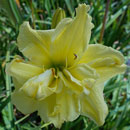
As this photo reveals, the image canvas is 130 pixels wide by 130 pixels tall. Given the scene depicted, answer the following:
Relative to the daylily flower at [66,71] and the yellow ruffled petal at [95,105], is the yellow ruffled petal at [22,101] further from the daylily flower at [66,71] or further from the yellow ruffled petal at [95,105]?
the yellow ruffled petal at [95,105]

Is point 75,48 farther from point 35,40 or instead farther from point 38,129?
point 38,129

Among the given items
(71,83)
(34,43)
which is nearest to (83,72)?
(71,83)

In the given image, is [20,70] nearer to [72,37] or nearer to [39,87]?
[39,87]

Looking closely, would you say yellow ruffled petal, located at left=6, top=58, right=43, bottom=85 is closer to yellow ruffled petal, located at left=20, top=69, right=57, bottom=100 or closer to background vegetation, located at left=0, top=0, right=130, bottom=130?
yellow ruffled petal, located at left=20, top=69, right=57, bottom=100

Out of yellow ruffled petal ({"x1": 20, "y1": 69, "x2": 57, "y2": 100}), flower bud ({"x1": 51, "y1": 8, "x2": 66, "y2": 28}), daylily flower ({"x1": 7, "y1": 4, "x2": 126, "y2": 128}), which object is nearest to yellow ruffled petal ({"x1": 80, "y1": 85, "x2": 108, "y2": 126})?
daylily flower ({"x1": 7, "y1": 4, "x2": 126, "y2": 128})

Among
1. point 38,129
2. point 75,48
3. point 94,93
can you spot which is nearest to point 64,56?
point 75,48

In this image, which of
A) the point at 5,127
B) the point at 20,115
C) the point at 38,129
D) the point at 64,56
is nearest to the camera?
the point at 64,56

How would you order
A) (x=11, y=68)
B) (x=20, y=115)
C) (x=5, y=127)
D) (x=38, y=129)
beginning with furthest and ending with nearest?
(x=20, y=115), (x=5, y=127), (x=38, y=129), (x=11, y=68)

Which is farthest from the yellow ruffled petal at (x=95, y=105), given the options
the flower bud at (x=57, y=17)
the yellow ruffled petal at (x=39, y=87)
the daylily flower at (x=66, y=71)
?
the flower bud at (x=57, y=17)
